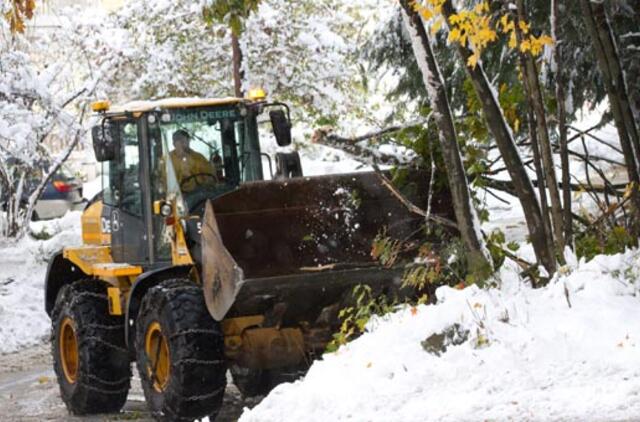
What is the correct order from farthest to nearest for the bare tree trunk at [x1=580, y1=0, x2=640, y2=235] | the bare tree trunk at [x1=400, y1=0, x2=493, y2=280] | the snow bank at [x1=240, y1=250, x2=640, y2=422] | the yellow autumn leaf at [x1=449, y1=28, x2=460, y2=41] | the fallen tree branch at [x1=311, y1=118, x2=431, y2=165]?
the fallen tree branch at [x1=311, y1=118, x2=431, y2=165] → the bare tree trunk at [x1=580, y1=0, x2=640, y2=235] → the bare tree trunk at [x1=400, y1=0, x2=493, y2=280] → the yellow autumn leaf at [x1=449, y1=28, x2=460, y2=41] → the snow bank at [x1=240, y1=250, x2=640, y2=422]

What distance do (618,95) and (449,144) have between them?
49.2 inches

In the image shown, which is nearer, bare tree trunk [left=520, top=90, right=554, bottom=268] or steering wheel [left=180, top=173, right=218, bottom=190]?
bare tree trunk [left=520, top=90, right=554, bottom=268]

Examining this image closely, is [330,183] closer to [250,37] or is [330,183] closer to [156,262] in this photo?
[156,262]

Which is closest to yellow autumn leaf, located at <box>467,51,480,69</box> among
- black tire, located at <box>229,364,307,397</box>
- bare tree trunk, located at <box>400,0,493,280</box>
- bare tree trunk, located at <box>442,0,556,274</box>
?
bare tree trunk, located at <box>442,0,556,274</box>

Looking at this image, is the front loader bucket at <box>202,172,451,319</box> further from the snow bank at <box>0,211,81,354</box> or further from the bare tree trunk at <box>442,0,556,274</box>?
the snow bank at <box>0,211,81,354</box>

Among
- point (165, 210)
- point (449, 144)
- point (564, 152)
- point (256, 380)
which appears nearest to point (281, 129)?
point (165, 210)

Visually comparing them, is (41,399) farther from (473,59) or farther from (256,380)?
(473,59)

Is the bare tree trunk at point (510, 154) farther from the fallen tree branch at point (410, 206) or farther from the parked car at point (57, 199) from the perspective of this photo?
the parked car at point (57, 199)

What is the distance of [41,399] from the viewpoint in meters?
11.8

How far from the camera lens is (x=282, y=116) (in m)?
10.6

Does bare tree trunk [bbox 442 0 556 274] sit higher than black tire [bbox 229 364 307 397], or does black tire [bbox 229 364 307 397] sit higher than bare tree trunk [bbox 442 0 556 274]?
bare tree trunk [bbox 442 0 556 274]

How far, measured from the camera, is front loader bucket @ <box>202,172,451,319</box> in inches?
350

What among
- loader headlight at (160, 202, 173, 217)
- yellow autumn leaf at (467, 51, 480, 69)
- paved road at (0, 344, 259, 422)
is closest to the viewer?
yellow autumn leaf at (467, 51, 480, 69)

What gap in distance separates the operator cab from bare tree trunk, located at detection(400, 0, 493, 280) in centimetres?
183
